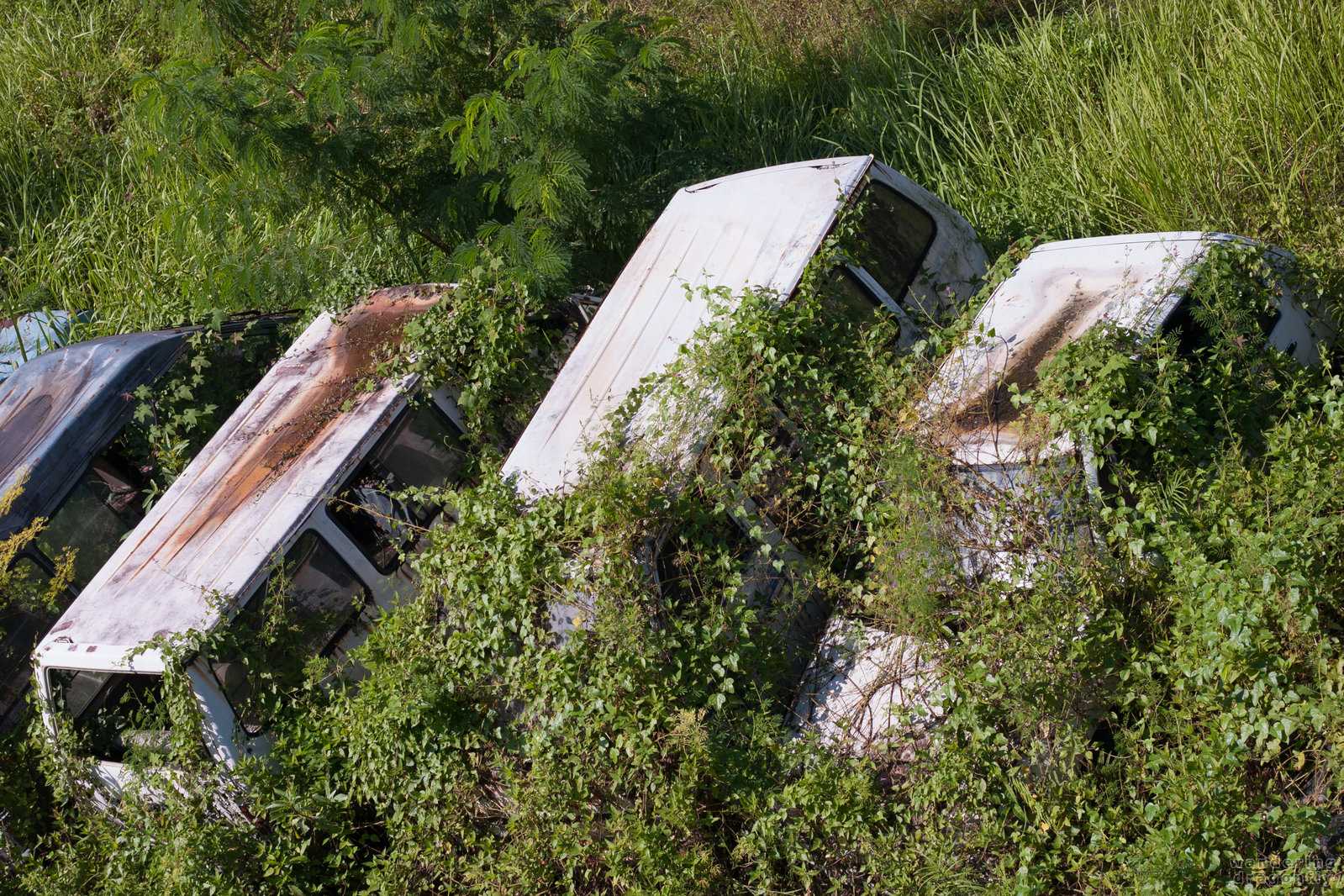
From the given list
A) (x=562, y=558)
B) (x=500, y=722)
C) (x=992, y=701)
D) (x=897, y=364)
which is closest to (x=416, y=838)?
(x=500, y=722)

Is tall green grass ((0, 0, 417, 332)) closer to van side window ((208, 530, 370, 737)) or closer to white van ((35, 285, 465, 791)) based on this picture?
white van ((35, 285, 465, 791))

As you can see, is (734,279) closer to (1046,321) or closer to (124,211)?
(1046,321)

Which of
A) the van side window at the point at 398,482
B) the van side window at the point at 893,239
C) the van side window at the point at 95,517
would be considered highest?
the van side window at the point at 95,517

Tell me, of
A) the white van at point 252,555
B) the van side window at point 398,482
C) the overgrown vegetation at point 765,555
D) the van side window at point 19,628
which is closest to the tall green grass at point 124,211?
the overgrown vegetation at point 765,555

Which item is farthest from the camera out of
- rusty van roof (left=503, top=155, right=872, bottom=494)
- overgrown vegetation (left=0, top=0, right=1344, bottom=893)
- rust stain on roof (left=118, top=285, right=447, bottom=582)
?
→ rust stain on roof (left=118, top=285, right=447, bottom=582)

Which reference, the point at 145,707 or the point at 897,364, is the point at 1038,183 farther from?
the point at 145,707

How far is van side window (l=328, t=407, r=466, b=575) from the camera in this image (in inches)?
199

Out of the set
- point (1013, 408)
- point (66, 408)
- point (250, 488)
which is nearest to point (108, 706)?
point (250, 488)

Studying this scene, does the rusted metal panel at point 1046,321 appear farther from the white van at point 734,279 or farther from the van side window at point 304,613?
the van side window at point 304,613

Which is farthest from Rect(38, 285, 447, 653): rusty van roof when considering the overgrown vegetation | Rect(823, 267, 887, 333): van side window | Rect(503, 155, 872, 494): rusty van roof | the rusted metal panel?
the rusted metal panel

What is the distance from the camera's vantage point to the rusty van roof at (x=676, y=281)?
194 inches

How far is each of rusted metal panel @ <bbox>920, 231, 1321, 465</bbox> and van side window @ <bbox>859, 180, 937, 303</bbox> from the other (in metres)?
0.53

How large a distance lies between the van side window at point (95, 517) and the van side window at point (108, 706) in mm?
1206

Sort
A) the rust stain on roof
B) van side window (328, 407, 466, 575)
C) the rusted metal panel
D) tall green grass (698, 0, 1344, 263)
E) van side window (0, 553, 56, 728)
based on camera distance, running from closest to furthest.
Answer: the rusted metal panel
van side window (328, 407, 466, 575)
the rust stain on roof
van side window (0, 553, 56, 728)
tall green grass (698, 0, 1344, 263)
